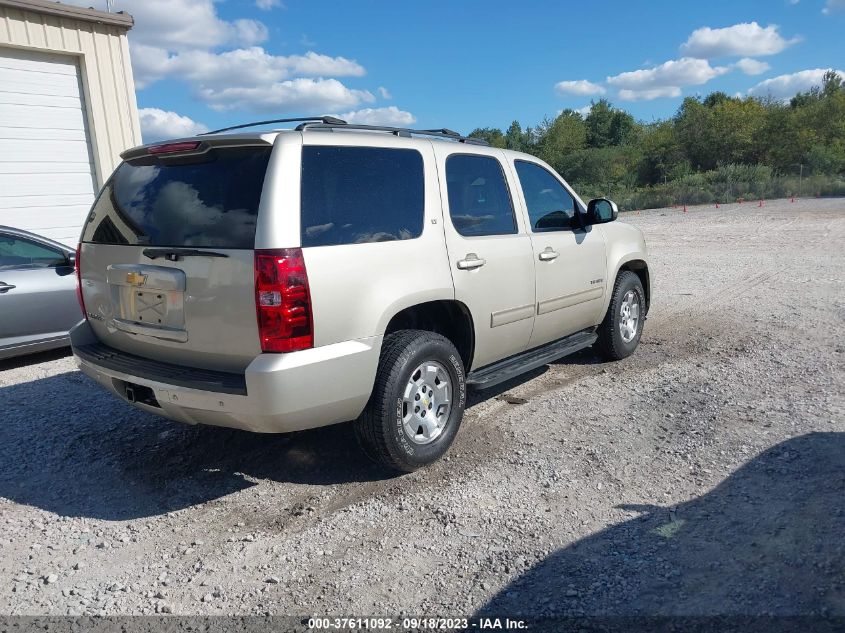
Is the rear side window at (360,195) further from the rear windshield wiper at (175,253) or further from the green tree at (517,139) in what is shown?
the green tree at (517,139)

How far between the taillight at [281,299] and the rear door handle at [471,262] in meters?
1.27

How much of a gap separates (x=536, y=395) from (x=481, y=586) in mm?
2695

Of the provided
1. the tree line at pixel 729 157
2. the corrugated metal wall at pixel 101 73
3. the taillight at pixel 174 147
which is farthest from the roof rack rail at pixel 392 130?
the tree line at pixel 729 157

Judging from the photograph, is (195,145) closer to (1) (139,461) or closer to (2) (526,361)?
(1) (139,461)

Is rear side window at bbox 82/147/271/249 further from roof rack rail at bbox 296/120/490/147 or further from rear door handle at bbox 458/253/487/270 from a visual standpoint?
rear door handle at bbox 458/253/487/270

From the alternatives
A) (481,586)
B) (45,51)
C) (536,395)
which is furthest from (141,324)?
(45,51)

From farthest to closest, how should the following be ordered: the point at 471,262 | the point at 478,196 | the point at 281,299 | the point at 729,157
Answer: the point at 729,157 → the point at 478,196 → the point at 471,262 → the point at 281,299

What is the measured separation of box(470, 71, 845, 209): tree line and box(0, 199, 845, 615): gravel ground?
35.0 m

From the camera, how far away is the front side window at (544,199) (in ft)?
17.0

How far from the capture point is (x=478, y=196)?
4660 mm

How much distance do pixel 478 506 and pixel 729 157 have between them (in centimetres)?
5912

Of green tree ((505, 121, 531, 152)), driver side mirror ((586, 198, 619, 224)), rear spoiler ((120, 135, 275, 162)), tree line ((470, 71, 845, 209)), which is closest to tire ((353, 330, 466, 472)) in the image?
rear spoiler ((120, 135, 275, 162))

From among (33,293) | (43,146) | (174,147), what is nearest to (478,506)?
(174,147)

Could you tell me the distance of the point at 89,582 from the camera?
3.06m
